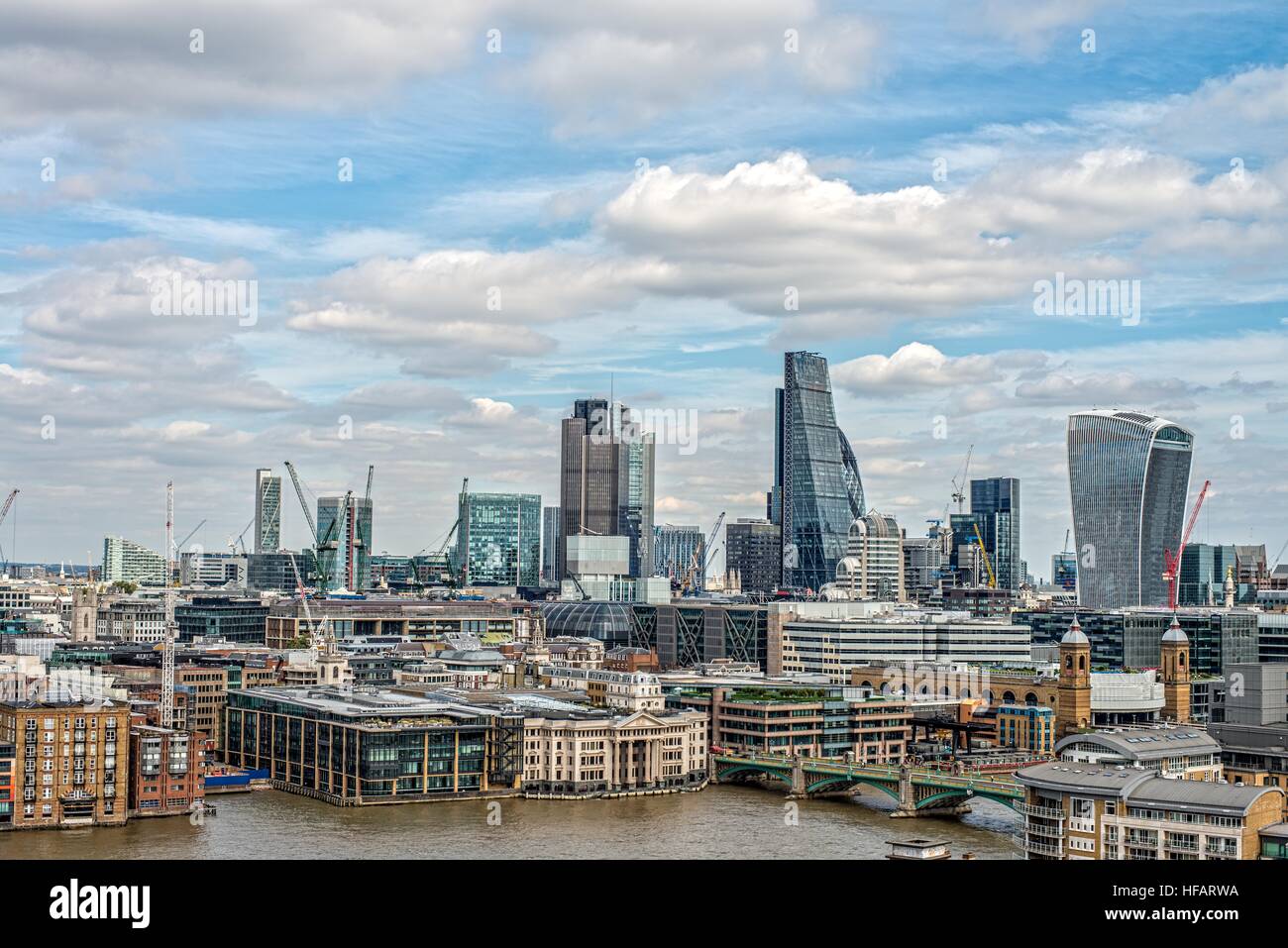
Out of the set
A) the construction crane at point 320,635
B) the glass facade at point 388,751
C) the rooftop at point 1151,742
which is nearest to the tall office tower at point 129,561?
the construction crane at point 320,635

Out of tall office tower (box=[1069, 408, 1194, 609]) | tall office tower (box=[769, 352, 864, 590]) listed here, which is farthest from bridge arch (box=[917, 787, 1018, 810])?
tall office tower (box=[769, 352, 864, 590])

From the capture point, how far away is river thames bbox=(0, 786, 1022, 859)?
41.7 meters

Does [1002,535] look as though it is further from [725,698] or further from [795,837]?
[795,837]

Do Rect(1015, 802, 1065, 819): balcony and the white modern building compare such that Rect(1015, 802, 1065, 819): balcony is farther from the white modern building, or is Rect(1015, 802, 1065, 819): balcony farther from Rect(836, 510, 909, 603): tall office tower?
Rect(836, 510, 909, 603): tall office tower

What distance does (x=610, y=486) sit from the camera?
186375mm

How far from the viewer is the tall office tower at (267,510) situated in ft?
627

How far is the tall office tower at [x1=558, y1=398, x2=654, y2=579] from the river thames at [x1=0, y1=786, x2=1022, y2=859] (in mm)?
131134

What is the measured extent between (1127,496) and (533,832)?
83.3m

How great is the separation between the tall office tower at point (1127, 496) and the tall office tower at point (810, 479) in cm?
4949

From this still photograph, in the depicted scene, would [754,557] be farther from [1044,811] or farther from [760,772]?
[1044,811]

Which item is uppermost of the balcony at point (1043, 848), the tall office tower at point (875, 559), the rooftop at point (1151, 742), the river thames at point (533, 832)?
the tall office tower at point (875, 559)

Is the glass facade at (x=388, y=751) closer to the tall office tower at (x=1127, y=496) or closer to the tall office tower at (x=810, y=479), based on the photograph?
the tall office tower at (x=1127, y=496)
